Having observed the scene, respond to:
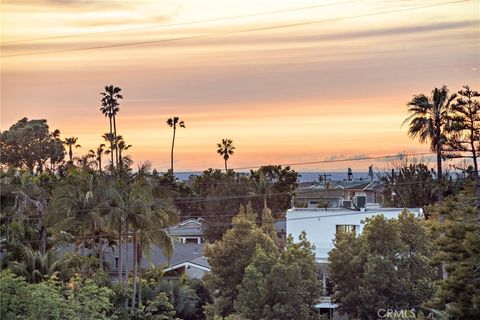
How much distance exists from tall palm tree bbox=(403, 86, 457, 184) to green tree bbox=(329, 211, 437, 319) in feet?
18.0

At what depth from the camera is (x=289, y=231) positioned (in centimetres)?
4566

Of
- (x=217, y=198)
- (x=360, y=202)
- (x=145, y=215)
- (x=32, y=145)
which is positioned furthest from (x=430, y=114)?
(x=32, y=145)

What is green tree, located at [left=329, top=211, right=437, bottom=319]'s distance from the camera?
111ft

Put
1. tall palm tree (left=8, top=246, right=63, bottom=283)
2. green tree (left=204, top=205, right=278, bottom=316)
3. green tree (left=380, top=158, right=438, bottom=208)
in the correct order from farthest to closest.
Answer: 1. green tree (left=380, top=158, right=438, bottom=208)
2. green tree (left=204, top=205, right=278, bottom=316)
3. tall palm tree (left=8, top=246, right=63, bottom=283)

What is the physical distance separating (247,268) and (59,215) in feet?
24.2

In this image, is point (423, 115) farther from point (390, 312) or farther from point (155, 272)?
point (155, 272)

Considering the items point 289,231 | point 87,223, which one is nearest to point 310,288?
point 87,223

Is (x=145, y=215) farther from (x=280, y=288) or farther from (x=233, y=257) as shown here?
(x=280, y=288)

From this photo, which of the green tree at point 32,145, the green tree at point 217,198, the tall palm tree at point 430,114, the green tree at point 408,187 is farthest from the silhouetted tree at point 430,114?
the green tree at point 32,145

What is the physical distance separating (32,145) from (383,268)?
39.5 m

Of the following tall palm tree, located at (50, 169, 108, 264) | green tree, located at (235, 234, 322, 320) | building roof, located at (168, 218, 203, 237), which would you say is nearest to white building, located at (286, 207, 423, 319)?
green tree, located at (235, 234, 322, 320)

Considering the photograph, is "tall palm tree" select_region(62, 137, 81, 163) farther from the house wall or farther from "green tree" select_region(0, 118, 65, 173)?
the house wall

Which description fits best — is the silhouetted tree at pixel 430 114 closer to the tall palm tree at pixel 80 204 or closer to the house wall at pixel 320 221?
the house wall at pixel 320 221

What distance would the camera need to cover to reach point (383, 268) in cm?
3388
